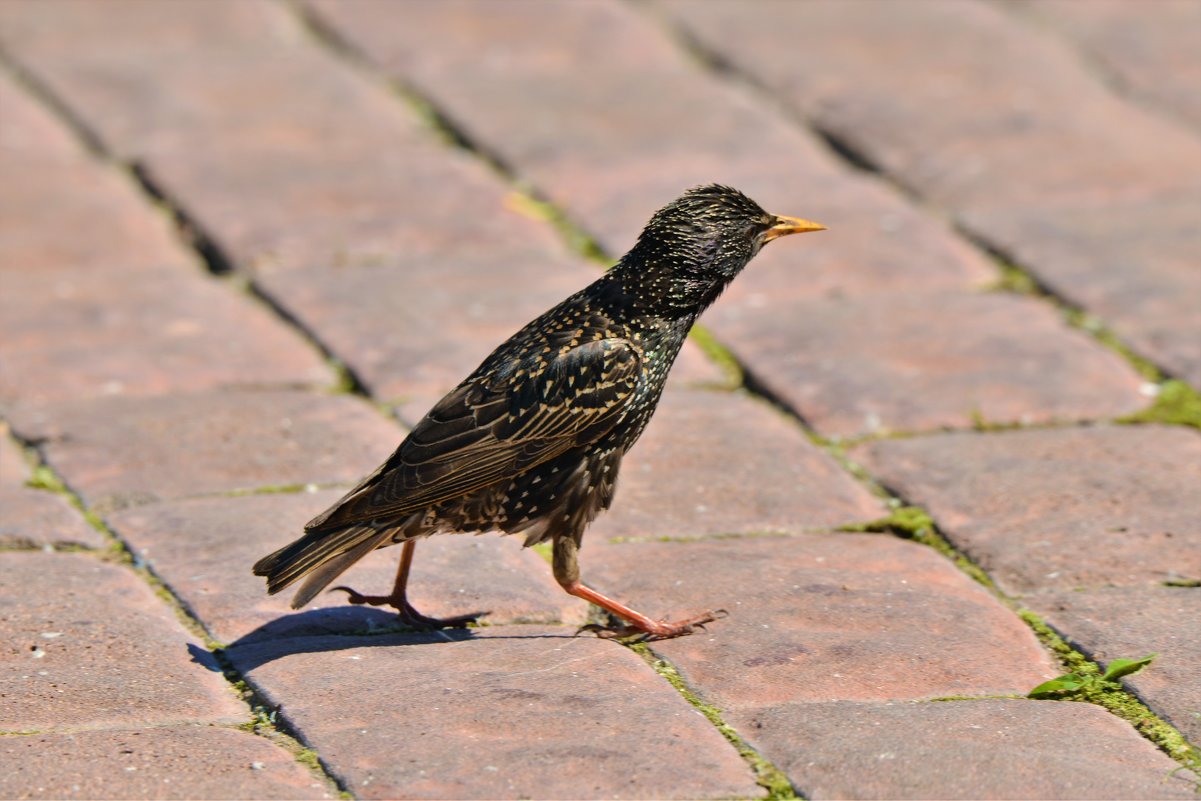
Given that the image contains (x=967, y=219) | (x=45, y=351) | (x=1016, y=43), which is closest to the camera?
(x=45, y=351)

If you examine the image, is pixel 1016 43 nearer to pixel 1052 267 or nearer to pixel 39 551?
pixel 1052 267

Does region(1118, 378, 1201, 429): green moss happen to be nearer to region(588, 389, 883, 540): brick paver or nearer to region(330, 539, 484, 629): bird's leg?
region(588, 389, 883, 540): brick paver

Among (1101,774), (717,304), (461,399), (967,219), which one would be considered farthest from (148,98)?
(1101,774)

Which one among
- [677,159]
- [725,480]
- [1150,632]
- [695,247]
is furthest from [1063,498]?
[677,159]

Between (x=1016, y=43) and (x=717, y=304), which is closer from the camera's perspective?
(x=717, y=304)

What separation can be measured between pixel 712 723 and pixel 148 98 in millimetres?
5572

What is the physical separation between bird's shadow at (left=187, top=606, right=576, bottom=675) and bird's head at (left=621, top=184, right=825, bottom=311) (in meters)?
0.97

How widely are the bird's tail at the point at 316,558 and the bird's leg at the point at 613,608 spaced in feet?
1.46

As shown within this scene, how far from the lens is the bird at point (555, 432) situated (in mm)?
4852

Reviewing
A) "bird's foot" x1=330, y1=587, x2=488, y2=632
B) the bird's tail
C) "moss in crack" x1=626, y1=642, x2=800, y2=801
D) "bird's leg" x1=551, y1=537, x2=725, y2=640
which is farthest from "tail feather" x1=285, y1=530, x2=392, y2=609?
"moss in crack" x1=626, y1=642, x2=800, y2=801

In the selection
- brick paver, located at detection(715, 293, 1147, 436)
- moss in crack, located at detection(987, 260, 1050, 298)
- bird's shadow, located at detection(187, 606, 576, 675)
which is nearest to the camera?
bird's shadow, located at detection(187, 606, 576, 675)

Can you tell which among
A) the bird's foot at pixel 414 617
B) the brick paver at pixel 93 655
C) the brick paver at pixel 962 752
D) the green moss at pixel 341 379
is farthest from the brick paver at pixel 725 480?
the brick paver at pixel 93 655

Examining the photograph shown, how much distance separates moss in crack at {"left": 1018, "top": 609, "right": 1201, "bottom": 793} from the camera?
167 inches

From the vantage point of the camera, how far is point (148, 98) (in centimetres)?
892
